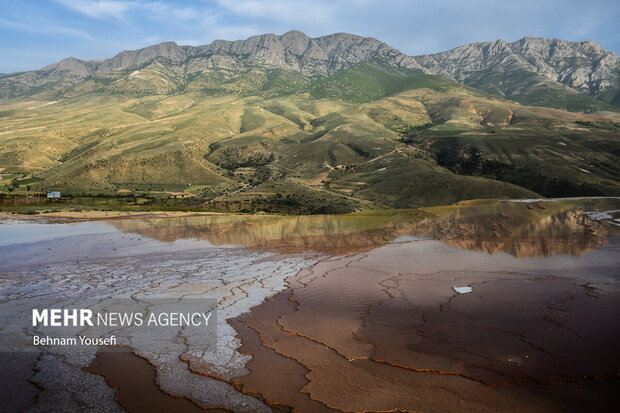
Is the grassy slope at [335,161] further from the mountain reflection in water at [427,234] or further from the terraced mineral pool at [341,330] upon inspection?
the terraced mineral pool at [341,330]

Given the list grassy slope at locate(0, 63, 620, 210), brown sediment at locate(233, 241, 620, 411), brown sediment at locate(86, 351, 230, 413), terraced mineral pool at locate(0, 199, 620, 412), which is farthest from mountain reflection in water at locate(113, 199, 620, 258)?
grassy slope at locate(0, 63, 620, 210)

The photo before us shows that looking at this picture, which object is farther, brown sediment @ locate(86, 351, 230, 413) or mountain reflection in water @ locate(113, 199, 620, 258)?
mountain reflection in water @ locate(113, 199, 620, 258)

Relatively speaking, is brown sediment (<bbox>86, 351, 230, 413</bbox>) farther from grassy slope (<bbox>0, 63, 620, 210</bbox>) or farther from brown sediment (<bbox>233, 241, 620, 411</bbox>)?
grassy slope (<bbox>0, 63, 620, 210</bbox>)

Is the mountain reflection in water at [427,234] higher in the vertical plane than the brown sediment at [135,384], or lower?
higher

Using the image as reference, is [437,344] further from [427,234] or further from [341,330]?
[427,234]

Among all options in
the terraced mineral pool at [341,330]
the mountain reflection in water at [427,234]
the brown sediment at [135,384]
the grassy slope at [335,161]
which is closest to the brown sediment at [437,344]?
the terraced mineral pool at [341,330]
